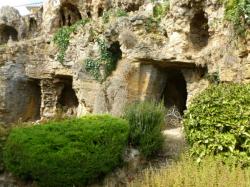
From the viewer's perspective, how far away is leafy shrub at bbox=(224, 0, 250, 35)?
981 centimetres

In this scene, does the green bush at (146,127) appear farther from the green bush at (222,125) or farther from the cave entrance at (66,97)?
the cave entrance at (66,97)

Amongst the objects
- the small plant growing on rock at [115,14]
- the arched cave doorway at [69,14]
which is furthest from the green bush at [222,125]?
the arched cave doorway at [69,14]

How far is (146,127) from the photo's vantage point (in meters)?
9.66

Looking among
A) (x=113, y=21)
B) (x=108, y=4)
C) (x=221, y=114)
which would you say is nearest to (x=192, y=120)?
(x=221, y=114)

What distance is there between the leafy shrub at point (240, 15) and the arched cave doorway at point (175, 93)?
4912 millimetres

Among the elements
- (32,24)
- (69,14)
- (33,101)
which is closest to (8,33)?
(32,24)

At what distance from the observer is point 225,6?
35.3 ft

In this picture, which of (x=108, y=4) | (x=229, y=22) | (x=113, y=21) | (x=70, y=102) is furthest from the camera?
(x=70, y=102)

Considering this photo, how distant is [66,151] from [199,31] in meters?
6.57

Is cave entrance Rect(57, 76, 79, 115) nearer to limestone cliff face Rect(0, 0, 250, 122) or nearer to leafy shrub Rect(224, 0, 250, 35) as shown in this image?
limestone cliff face Rect(0, 0, 250, 122)

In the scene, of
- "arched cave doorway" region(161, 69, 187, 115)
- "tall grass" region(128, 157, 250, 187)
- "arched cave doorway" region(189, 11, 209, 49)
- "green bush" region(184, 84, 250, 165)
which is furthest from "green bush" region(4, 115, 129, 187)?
"arched cave doorway" region(161, 69, 187, 115)

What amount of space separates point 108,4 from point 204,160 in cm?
1176

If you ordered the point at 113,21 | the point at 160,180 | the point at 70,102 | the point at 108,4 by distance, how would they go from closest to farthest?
the point at 160,180, the point at 113,21, the point at 108,4, the point at 70,102

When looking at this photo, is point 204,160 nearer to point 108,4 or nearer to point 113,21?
point 113,21
